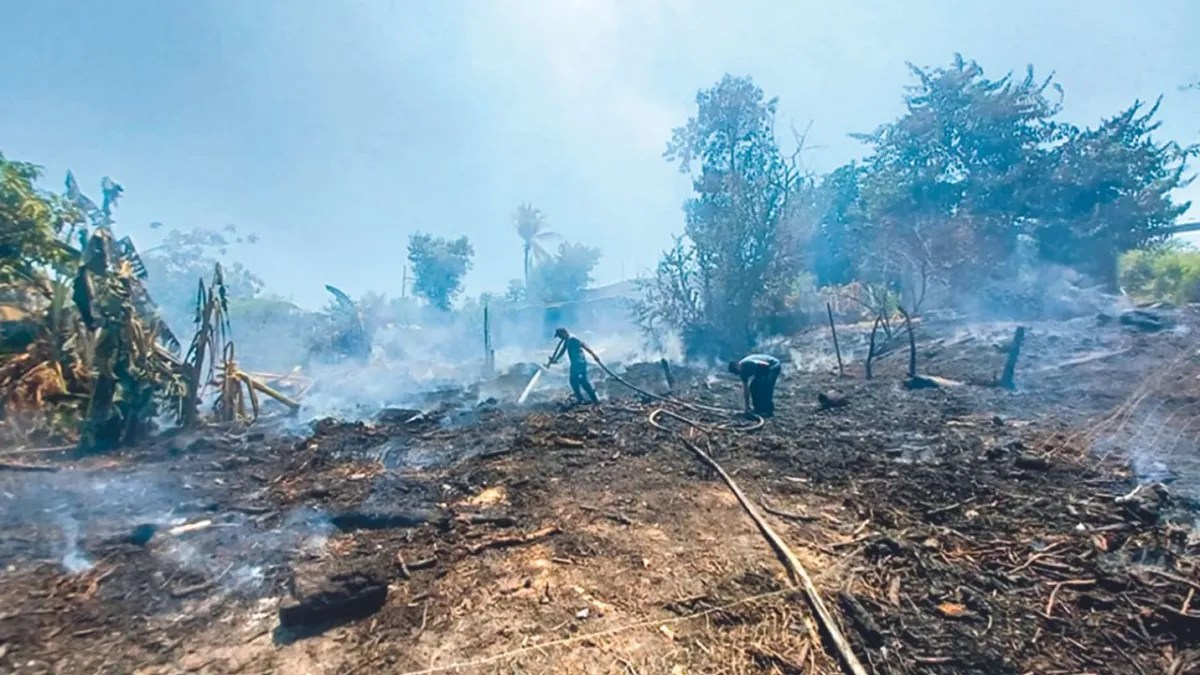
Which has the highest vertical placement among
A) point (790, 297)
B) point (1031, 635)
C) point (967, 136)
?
point (967, 136)

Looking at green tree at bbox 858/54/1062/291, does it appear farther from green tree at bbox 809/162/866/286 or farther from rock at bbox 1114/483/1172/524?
rock at bbox 1114/483/1172/524

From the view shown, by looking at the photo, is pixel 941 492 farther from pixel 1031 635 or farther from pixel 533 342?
pixel 533 342

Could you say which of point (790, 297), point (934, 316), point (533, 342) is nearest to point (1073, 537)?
point (934, 316)

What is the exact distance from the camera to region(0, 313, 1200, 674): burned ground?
9.78ft

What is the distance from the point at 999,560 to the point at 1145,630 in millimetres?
867

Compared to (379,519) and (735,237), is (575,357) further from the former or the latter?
(735,237)

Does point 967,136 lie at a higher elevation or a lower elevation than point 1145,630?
higher

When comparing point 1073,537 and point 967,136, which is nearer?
point 1073,537

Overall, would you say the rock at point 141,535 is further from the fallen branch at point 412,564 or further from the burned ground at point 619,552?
the fallen branch at point 412,564

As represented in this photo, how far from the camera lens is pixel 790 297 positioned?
23.2 metres

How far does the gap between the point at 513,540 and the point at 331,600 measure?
4.62ft

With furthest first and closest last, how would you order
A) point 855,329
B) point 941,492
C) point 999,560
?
point 855,329
point 941,492
point 999,560

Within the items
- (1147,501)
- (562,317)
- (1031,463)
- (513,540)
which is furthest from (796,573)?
(562,317)

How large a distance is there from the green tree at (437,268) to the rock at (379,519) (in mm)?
36952
